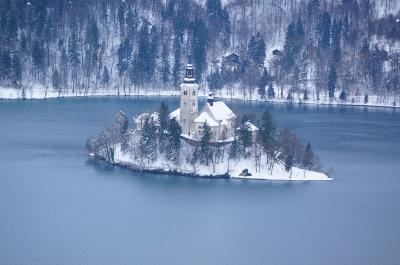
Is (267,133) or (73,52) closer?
(267,133)

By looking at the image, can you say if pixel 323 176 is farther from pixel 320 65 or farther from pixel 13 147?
pixel 320 65

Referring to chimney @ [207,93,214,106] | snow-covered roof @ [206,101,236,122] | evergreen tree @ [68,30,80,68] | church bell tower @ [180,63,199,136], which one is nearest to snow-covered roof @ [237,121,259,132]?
snow-covered roof @ [206,101,236,122]

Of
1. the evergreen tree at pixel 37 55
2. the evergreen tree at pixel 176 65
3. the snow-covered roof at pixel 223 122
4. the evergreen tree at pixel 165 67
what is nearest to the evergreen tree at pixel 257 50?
the evergreen tree at pixel 176 65

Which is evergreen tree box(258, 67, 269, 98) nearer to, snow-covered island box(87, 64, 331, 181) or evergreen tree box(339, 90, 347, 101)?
evergreen tree box(339, 90, 347, 101)

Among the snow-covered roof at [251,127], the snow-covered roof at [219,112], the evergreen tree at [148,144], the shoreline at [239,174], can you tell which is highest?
the snow-covered roof at [219,112]

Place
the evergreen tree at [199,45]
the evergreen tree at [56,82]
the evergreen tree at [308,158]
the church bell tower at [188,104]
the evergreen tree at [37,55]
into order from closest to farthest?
the evergreen tree at [308,158] < the church bell tower at [188,104] < the evergreen tree at [56,82] < the evergreen tree at [37,55] < the evergreen tree at [199,45]

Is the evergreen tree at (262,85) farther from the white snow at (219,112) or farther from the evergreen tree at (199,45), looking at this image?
the white snow at (219,112)

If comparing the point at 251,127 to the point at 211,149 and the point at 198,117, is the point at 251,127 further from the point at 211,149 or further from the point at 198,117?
the point at 198,117

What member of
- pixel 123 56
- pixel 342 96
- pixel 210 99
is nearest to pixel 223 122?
pixel 210 99
